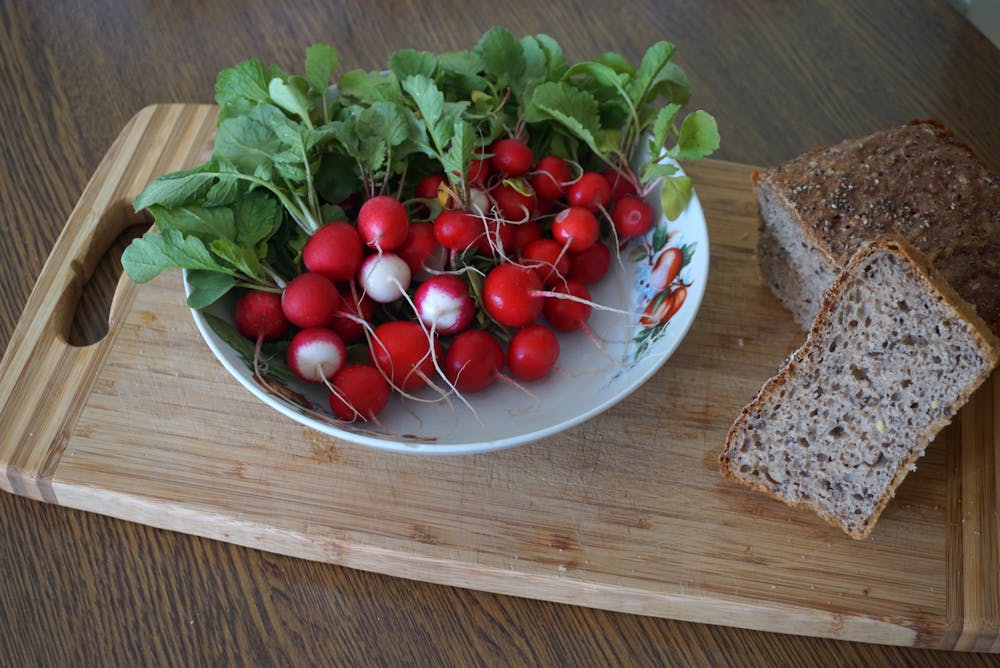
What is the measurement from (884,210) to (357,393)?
83 cm

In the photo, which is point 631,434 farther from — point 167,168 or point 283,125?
point 167,168

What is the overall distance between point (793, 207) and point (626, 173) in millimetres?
268

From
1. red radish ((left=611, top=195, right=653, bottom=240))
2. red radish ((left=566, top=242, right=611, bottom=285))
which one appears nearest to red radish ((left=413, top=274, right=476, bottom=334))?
red radish ((left=566, top=242, right=611, bottom=285))

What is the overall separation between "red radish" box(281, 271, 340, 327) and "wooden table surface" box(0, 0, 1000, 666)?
0.35m

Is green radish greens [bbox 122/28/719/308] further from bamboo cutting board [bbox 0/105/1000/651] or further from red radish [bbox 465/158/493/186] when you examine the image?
bamboo cutting board [bbox 0/105/1000/651]

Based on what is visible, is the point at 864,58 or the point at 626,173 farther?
the point at 864,58

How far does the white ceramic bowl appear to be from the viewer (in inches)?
47.1

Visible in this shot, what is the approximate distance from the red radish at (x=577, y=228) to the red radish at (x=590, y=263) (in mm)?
29

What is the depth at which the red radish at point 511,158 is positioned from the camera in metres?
1.40

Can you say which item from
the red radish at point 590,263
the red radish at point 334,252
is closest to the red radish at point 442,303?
the red radish at point 334,252

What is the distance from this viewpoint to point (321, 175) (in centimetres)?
139

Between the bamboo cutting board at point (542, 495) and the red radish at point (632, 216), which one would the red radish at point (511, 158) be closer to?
the red radish at point (632, 216)

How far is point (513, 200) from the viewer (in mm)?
1393

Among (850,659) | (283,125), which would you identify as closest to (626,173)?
(283,125)
